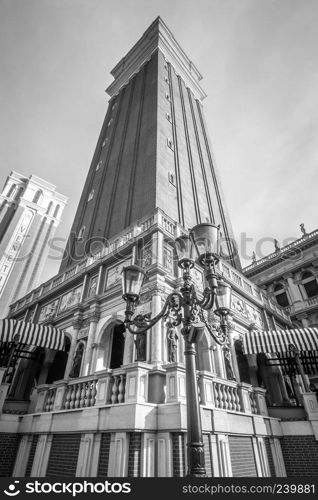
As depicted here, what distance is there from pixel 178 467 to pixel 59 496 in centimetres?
269

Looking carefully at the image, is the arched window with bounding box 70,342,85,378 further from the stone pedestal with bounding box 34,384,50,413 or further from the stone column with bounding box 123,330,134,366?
the stone column with bounding box 123,330,134,366

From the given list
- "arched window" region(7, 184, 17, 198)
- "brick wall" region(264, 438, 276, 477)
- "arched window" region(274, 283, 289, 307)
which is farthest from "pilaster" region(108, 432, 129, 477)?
"arched window" region(7, 184, 17, 198)

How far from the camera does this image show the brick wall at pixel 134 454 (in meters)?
5.54

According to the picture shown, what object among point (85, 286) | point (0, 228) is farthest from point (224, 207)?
point (0, 228)

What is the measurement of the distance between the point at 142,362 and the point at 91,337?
4.43 metres

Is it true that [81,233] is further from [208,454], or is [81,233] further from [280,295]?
[208,454]

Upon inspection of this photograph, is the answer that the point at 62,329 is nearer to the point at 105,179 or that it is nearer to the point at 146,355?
the point at 146,355

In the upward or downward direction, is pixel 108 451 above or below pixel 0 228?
below

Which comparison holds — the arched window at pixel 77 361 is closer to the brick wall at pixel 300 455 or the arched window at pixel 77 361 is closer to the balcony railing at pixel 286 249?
the brick wall at pixel 300 455

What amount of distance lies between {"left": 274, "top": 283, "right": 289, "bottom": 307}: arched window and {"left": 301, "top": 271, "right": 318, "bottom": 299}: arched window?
5.46 ft

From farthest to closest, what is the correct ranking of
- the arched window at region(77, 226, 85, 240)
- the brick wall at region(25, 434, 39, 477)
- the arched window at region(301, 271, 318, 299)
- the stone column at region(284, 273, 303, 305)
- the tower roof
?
1. the tower roof
2. the arched window at region(77, 226, 85, 240)
3. the stone column at region(284, 273, 303, 305)
4. the arched window at region(301, 271, 318, 299)
5. the brick wall at region(25, 434, 39, 477)

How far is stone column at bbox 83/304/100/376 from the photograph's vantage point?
9.91 metres

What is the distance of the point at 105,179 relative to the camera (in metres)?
23.3

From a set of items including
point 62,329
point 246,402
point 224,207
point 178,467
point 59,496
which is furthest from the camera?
point 224,207
